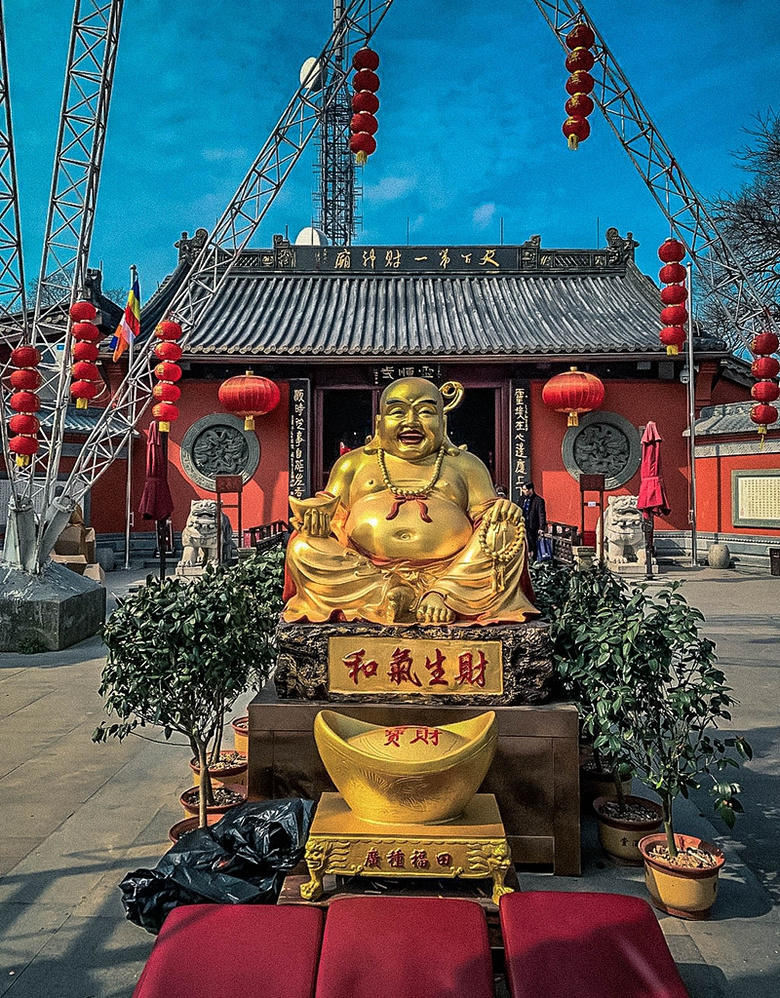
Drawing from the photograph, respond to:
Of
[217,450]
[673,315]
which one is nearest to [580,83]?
[673,315]

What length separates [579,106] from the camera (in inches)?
297

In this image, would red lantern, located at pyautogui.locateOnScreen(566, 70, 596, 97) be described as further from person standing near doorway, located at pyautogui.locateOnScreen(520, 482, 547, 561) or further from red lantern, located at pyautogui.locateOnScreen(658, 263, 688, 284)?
person standing near doorway, located at pyautogui.locateOnScreen(520, 482, 547, 561)

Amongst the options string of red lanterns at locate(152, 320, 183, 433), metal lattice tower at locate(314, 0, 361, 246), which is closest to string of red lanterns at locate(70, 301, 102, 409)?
string of red lanterns at locate(152, 320, 183, 433)

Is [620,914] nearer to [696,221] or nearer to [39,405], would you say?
[39,405]

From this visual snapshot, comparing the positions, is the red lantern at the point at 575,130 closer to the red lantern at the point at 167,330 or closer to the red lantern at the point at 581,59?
the red lantern at the point at 581,59

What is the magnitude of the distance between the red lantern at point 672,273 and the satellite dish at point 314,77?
4927 millimetres

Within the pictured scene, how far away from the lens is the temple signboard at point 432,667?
302cm

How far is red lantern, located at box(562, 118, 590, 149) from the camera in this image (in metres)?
7.64

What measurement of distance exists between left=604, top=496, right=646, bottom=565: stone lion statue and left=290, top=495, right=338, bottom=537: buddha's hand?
9865mm

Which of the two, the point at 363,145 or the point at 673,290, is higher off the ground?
the point at 363,145

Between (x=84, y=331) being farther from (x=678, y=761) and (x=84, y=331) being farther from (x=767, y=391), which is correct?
(x=767, y=391)

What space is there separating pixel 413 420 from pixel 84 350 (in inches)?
196

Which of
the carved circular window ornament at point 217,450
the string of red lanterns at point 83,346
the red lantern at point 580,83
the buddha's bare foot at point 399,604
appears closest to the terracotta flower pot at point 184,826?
the buddha's bare foot at point 399,604

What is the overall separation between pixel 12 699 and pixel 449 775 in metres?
4.09
